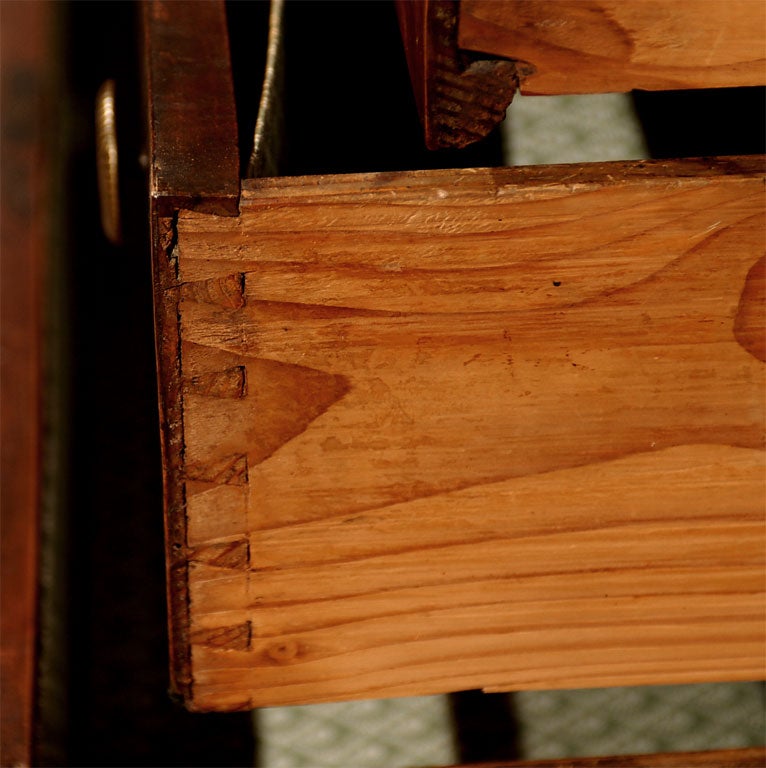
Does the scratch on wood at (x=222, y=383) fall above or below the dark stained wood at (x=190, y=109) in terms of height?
below

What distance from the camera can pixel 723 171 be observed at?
54cm

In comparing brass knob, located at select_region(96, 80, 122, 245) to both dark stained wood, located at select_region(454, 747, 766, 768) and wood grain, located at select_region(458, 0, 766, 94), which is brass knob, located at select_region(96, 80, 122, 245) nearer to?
wood grain, located at select_region(458, 0, 766, 94)

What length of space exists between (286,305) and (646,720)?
93 cm

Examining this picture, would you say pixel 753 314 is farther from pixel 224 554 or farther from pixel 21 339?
pixel 21 339

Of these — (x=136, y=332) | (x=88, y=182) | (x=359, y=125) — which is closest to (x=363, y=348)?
(x=359, y=125)

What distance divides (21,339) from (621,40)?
35.6 inches

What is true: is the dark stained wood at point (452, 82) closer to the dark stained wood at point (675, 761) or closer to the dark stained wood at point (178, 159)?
the dark stained wood at point (178, 159)

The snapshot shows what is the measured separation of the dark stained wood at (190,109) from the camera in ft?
1.73

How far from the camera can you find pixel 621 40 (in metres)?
0.51

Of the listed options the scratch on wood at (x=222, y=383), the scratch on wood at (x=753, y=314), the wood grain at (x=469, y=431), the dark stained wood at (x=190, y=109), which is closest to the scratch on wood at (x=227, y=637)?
the wood grain at (x=469, y=431)

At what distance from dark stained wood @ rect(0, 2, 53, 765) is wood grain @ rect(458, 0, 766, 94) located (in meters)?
0.83

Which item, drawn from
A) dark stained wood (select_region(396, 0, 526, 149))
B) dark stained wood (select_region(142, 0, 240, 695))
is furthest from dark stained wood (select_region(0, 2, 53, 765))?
dark stained wood (select_region(396, 0, 526, 149))

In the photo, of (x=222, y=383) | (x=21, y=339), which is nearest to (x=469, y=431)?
(x=222, y=383)

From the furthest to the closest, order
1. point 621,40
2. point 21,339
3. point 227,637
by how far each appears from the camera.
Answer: point 21,339 < point 227,637 < point 621,40
